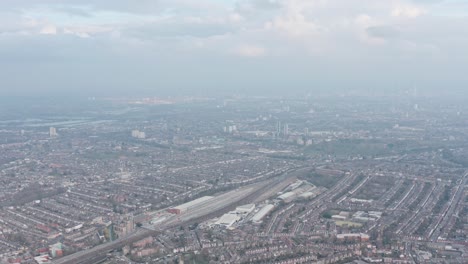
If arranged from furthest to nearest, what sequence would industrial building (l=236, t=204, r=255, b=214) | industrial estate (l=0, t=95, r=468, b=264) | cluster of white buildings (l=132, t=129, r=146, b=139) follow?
cluster of white buildings (l=132, t=129, r=146, b=139), industrial building (l=236, t=204, r=255, b=214), industrial estate (l=0, t=95, r=468, b=264)

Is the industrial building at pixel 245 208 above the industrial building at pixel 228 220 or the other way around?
above

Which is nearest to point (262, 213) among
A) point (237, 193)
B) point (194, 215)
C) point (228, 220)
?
point (228, 220)

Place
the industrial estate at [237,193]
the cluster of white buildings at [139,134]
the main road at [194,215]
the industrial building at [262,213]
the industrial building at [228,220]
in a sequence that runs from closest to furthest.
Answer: the main road at [194,215] < the industrial estate at [237,193] < the industrial building at [228,220] < the industrial building at [262,213] < the cluster of white buildings at [139,134]

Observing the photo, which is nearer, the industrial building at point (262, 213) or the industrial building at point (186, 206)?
the industrial building at point (262, 213)

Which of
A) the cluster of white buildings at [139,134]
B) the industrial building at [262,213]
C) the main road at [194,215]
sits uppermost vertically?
the cluster of white buildings at [139,134]

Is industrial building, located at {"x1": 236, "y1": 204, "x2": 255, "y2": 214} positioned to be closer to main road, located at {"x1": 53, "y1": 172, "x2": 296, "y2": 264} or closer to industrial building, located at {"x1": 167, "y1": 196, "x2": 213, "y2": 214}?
main road, located at {"x1": 53, "y1": 172, "x2": 296, "y2": 264}

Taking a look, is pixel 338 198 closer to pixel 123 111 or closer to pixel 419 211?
pixel 419 211

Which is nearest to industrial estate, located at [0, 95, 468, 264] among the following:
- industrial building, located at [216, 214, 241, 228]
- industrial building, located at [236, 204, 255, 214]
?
industrial building, located at [236, 204, 255, 214]

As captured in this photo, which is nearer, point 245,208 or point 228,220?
point 228,220

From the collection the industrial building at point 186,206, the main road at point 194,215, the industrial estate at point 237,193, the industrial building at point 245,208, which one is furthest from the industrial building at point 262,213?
the industrial building at point 186,206

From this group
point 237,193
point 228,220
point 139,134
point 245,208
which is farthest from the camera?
point 139,134

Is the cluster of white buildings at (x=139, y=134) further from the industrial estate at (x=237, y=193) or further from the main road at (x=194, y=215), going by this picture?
the main road at (x=194, y=215)

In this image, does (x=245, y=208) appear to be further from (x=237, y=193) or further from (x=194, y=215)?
(x=237, y=193)
